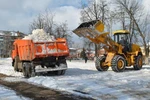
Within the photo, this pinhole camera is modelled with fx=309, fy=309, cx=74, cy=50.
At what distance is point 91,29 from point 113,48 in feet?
7.67

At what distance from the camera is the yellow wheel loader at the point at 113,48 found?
61.8 feet

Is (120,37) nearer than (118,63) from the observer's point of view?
No

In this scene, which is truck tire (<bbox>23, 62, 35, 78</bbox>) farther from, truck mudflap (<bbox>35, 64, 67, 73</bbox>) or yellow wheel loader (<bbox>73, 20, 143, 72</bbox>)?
yellow wheel loader (<bbox>73, 20, 143, 72</bbox>)

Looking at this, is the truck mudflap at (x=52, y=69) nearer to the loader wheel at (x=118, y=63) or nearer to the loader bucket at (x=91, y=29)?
the loader bucket at (x=91, y=29)

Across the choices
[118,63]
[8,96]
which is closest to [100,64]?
[118,63]

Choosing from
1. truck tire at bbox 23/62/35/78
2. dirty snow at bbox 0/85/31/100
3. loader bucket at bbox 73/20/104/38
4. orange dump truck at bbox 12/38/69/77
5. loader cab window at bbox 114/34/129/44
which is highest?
loader bucket at bbox 73/20/104/38

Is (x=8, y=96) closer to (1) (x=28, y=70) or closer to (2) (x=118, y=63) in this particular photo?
(1) (x=28, y=70)

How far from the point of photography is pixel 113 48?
1998cm

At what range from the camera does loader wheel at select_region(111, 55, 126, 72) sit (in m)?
19.2

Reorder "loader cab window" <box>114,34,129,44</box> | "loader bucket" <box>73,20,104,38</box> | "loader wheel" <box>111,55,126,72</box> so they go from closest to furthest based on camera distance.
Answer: "loader bucket" <box>73,20,104,38</box>, "loader wheel" <box>111,55,126,72</box>, "loader cab window" <box>114,34,129,44</box>

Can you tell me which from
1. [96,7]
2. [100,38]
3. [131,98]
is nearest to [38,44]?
[100,38]

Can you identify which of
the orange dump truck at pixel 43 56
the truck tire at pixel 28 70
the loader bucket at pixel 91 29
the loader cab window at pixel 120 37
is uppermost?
the loader bucket at pixel 91 29

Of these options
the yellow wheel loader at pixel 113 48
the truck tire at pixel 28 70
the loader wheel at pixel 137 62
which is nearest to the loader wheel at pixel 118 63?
the yellow wheel loader at pixel 113 48

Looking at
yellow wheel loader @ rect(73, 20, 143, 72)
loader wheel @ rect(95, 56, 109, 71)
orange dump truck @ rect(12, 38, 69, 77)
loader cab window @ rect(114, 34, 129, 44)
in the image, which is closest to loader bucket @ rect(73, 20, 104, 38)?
yellow wheel loader @ rect(73, 20, 143, 72)
